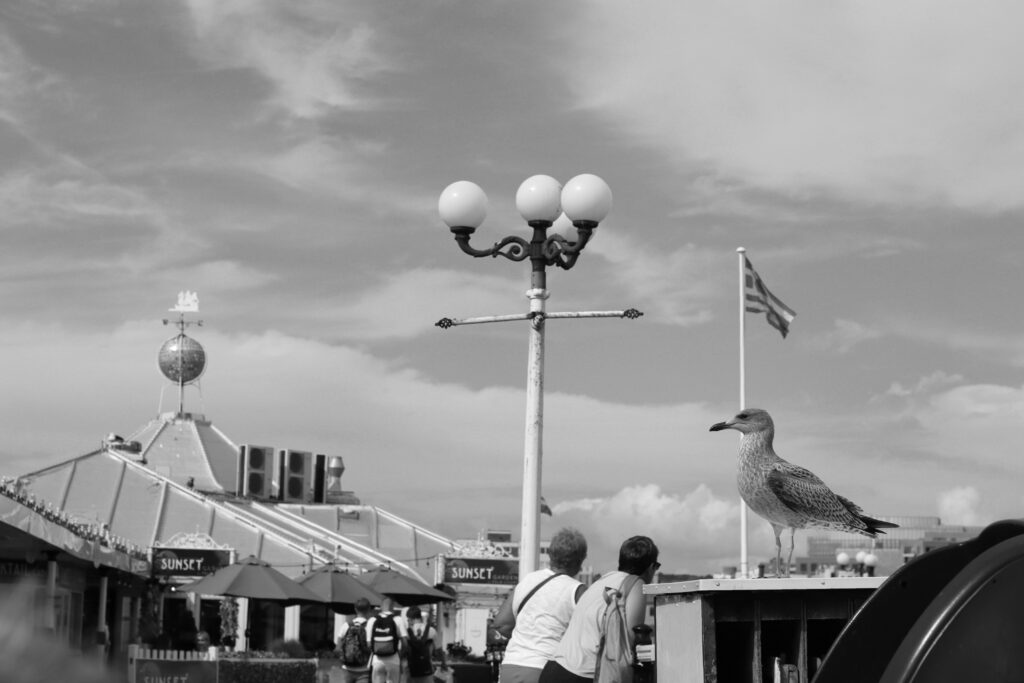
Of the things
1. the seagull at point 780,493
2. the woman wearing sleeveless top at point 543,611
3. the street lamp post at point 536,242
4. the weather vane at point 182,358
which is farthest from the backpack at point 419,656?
the weather vane at point 182,358

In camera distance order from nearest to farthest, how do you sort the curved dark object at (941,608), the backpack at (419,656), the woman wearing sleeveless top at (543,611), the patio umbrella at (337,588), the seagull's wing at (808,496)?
the curved dark object at (941,608) < the seagull's wing at (808,496) < the woman wearing sleeveless top at (543,611) < the backpack at (419,656) < the patio umbrella at (337,588)

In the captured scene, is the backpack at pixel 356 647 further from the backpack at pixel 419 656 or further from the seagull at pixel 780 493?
the seagull at pixel 780 493

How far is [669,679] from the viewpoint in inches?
257

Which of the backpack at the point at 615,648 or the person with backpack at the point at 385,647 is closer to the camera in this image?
the backpack at the point at 615,648

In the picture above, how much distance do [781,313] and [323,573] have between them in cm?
1047

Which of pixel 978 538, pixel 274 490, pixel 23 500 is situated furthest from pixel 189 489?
pixel 978 538

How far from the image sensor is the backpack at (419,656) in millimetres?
17188

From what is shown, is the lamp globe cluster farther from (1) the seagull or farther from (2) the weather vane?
(2) the weather vane

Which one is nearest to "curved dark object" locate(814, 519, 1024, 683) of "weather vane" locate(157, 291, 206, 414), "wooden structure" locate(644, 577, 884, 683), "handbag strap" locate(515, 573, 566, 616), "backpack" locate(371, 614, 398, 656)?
"wooden structure" locate(644, 577, 884, 683)

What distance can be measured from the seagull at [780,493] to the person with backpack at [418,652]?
10457 mm

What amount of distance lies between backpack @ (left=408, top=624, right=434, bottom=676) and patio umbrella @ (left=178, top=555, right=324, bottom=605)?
8.43m

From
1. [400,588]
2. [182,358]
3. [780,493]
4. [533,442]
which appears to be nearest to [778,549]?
[780,493]

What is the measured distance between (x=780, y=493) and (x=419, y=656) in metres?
11.0

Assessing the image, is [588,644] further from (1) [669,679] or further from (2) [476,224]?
(2) [476,224]
